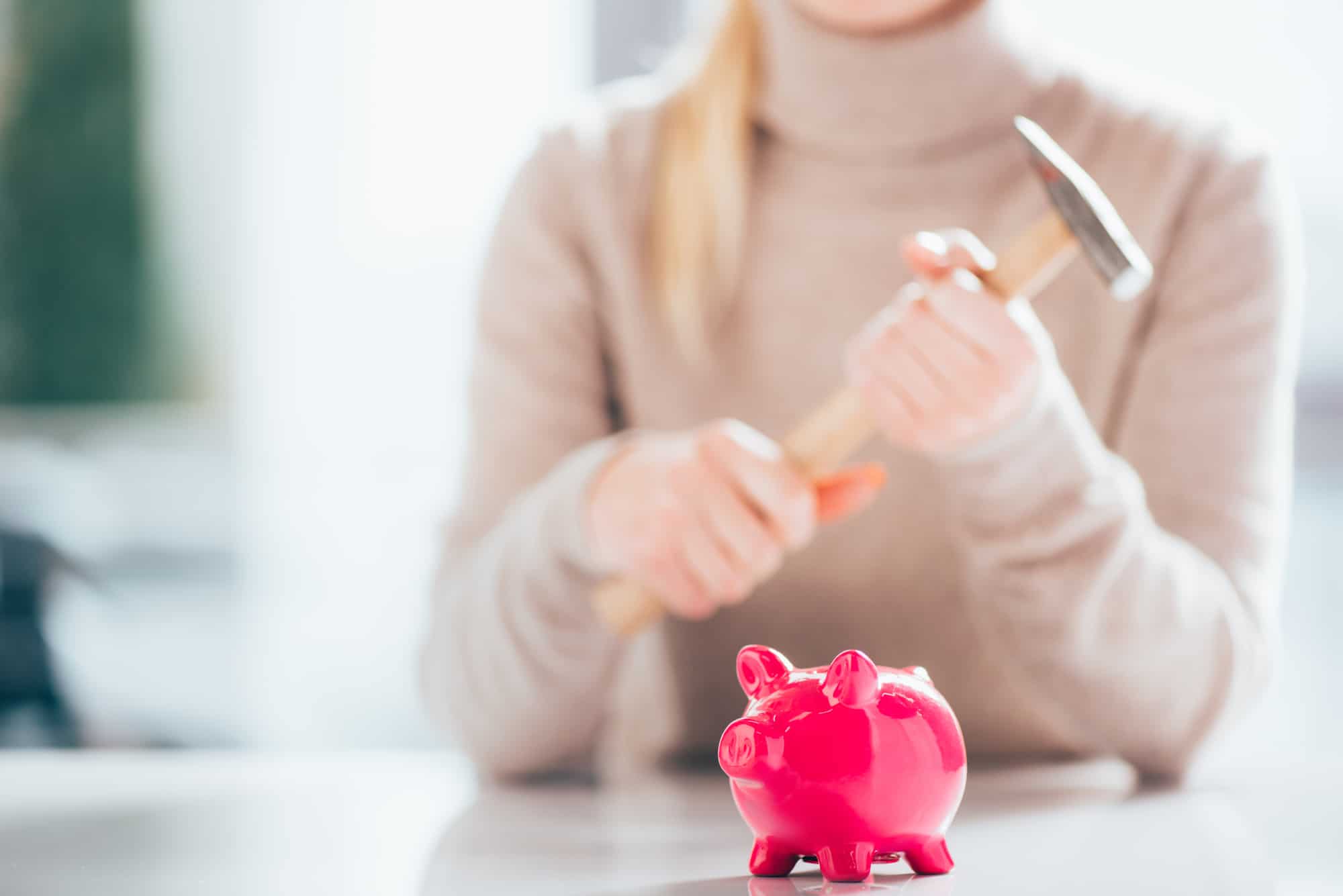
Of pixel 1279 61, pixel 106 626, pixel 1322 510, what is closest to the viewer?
pixel 1279 61

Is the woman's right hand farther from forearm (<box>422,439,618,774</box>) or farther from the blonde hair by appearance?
the blonde hair

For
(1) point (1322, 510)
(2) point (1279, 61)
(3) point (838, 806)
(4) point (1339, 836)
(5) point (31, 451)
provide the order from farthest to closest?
(5) point (31, 451), (1) point (1322, 510), (2) point (1279, 61), (4) point (1339, 836), (3) point (838, 806)

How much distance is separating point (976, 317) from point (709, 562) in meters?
0.20

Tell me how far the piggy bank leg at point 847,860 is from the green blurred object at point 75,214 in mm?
2193

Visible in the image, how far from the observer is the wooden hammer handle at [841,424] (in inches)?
24.9

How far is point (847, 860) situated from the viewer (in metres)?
0.48

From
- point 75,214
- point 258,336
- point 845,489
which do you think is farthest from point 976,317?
point 75,214

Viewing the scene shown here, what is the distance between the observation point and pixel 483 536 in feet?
3.10

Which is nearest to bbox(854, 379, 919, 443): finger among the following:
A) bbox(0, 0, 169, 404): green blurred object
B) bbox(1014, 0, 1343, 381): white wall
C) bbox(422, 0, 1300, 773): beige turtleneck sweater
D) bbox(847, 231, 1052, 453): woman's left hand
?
bbox(847, 231, 1052, 453): woman's left hand

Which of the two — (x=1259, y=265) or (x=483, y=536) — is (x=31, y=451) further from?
(x=1259, y=265)

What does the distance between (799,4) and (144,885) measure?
2.38ft

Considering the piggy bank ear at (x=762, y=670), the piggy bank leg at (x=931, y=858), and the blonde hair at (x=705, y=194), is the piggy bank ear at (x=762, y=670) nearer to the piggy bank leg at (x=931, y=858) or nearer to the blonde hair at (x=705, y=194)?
the piggy bank leg at (x=931, y=858)

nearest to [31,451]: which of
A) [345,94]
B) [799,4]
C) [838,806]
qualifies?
[345,94]

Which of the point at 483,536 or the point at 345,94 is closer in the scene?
the point at 483,536
